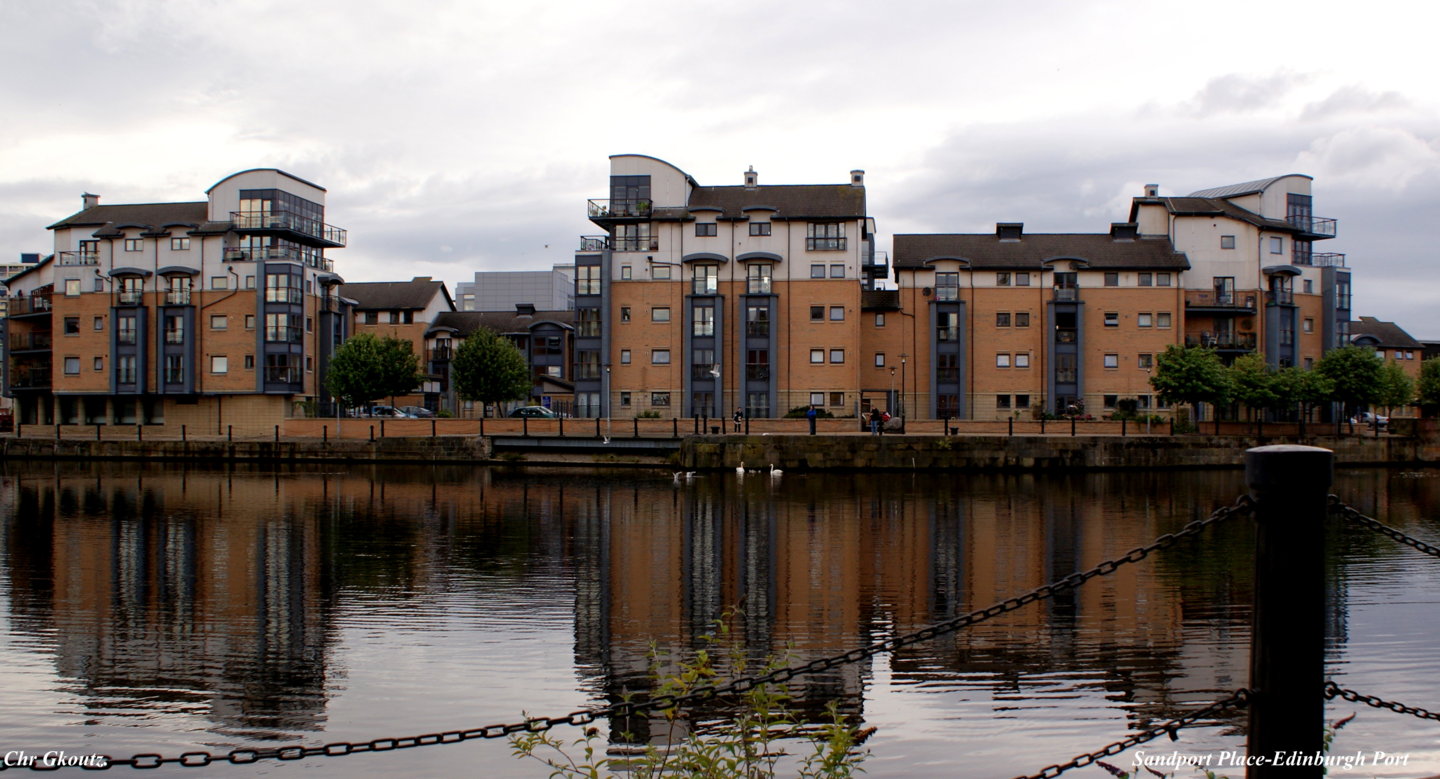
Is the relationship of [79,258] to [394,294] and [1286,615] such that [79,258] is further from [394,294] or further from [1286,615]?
[1286,615]

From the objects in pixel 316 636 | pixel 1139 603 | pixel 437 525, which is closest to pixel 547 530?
pixel 437 525

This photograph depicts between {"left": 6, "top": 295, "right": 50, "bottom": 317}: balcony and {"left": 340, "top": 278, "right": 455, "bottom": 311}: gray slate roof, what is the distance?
71.4ft

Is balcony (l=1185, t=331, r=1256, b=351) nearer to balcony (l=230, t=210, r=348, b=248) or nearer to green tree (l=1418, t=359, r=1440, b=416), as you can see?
green tree (l=1418, t=359, r=1440, b=416)

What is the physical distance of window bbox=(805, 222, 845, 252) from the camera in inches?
2596

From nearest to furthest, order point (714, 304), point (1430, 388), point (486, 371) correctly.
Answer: point (1430, 388) < point (714, 304) < point (486, 371)

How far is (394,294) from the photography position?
3504 inches

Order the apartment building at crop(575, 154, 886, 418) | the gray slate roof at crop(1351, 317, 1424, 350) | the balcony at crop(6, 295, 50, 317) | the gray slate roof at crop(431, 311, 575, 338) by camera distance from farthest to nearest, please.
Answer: the gray slate roof at crop(1351, 317, 1424, 350), the gray slate roof at crop(431, 311, 575, 338), the balcony at crop(6, 295, 50, 317), the apartment building at crop(575, 154, 886, 418)

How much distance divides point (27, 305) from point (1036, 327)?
236 feet

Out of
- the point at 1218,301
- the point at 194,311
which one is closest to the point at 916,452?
the point at 1218,301

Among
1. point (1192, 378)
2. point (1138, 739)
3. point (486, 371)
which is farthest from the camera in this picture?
point (486, 371)

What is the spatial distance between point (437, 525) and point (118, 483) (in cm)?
2227

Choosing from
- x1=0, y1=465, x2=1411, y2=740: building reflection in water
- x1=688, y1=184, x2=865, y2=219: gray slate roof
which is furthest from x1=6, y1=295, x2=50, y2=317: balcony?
x1=688, y1=184, x2=865, y2=219: gray slate roof

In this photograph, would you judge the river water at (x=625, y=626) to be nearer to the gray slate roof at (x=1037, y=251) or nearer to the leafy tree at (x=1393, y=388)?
the leafy tree at (x=1393, y=388)

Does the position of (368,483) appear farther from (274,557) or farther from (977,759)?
(977,759)
